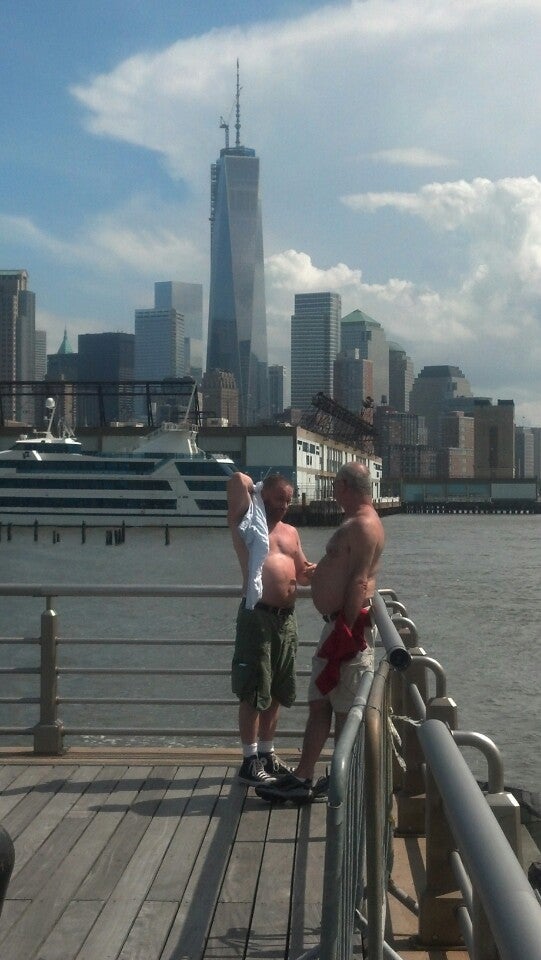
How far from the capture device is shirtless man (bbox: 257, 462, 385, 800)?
16.6 ft

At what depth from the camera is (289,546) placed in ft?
18.6

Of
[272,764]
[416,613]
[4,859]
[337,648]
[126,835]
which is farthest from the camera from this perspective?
[416,613]

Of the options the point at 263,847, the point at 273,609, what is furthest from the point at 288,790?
the point at 273,609

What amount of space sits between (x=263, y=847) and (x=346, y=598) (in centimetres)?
116

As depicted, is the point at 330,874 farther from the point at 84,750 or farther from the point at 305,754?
the point at 84,750

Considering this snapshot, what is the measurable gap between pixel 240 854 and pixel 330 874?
7.59ft

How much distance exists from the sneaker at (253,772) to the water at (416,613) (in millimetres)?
7165

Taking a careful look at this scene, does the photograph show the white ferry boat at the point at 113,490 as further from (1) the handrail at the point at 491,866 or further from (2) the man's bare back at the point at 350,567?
(1) the handrail at the point at 491,866

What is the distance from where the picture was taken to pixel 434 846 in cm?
351

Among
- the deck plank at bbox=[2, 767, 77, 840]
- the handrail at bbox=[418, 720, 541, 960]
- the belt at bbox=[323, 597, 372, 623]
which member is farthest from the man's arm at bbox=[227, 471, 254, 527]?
the handrail at bbox=[418, 720, 541, 960]

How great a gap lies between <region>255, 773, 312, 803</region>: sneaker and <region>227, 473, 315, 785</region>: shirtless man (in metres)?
0.08

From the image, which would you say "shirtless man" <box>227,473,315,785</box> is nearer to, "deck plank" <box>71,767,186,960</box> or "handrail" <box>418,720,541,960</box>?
"deck plank" <box>71,767,186,960</box>

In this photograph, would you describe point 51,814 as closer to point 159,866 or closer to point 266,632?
point 159,866

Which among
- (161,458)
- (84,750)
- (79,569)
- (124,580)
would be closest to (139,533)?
(161,458)
